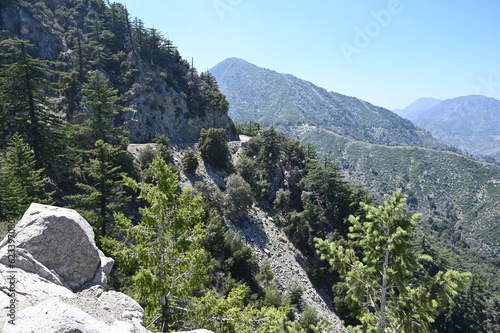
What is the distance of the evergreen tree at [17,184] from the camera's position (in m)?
14.3

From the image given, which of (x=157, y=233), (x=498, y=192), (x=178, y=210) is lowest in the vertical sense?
(x=498, y=192)

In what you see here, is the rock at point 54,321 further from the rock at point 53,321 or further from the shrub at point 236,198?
the shrub at point 236,198

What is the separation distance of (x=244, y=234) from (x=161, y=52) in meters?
51.1

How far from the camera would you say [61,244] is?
8.05 metres

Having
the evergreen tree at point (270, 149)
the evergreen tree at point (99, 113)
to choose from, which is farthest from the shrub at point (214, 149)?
the evergreen tree at point (99, 113)

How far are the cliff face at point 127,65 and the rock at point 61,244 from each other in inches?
1636

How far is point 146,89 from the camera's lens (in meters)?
52.8

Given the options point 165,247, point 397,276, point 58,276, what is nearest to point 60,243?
point 58,276

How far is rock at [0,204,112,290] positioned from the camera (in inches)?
302

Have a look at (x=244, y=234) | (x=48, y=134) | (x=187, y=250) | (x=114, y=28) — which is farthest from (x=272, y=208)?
(x=114, y=28)

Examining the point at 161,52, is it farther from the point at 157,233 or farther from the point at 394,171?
the point at 394,171

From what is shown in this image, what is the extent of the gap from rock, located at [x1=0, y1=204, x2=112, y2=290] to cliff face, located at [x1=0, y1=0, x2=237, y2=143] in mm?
41563

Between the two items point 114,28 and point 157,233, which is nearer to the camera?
Result: point 157,233

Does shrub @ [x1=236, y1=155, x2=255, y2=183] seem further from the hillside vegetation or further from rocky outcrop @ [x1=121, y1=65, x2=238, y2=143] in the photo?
rocky outcrop @ [x1=121, y1=65, x2=238, y2=143]
